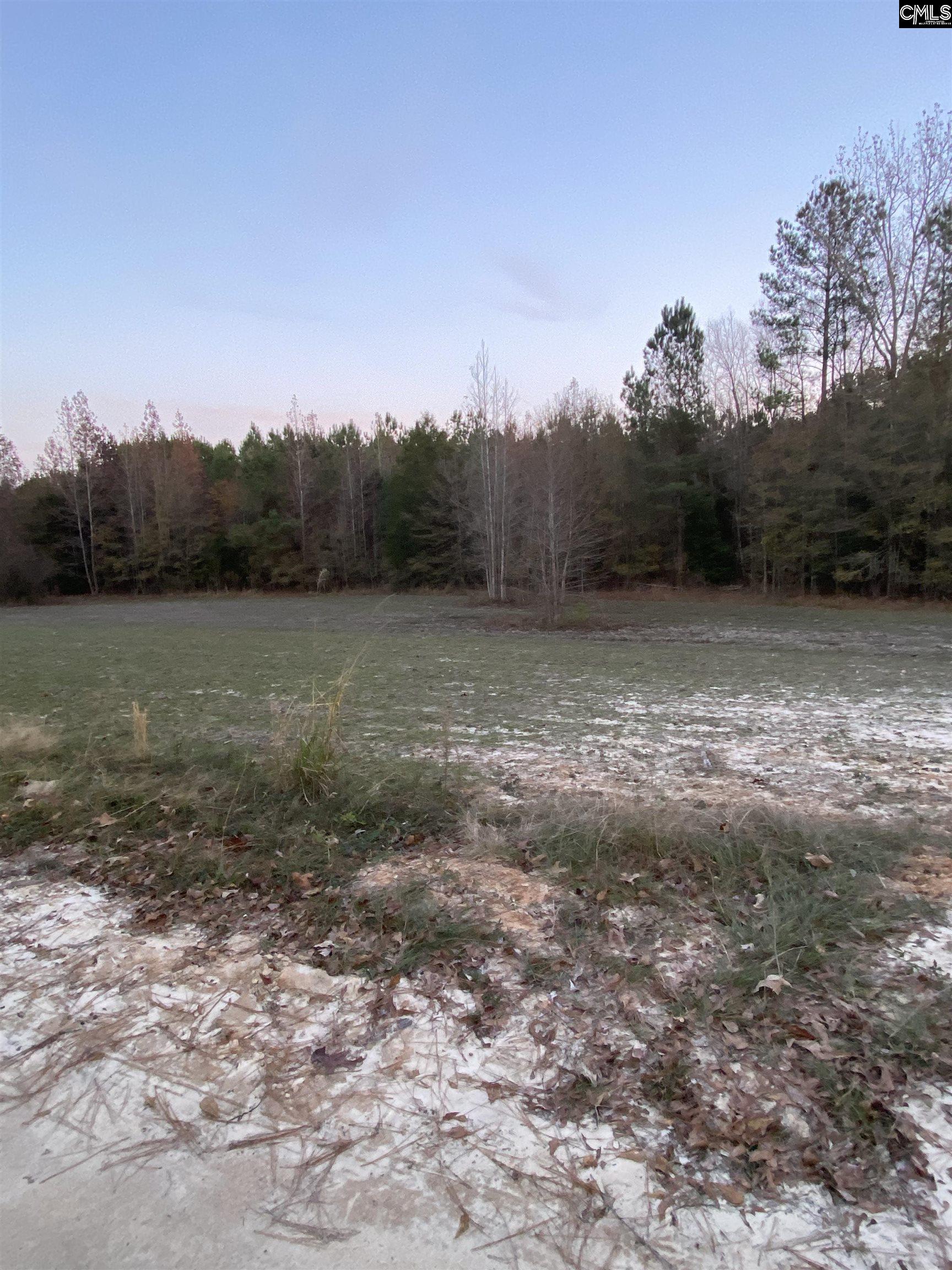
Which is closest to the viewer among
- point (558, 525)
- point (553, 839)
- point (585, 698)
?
point (553, 839)

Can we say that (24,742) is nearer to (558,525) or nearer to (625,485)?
(558,525)

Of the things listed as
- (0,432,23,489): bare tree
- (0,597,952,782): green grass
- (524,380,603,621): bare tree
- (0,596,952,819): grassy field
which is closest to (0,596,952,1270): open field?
(0,596,952,819): grassy field

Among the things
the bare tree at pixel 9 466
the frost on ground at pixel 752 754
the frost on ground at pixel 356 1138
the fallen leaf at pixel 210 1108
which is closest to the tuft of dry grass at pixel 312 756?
the frost on ground at pixel 752 754

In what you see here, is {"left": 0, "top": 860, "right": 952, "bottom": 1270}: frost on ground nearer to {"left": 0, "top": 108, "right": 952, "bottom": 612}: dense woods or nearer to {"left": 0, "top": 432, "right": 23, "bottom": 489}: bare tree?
{"left": 0, "top": 108, "right": 952, "bottom": 612}: dense woods

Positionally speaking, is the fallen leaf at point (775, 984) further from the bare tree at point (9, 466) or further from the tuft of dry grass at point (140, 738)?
the bare tree at point (9, 466)

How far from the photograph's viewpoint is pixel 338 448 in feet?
173

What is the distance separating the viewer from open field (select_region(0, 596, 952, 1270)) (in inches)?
74.9

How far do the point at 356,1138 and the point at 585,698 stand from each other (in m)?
7.26

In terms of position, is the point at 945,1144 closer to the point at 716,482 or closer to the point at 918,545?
the point at 918,545

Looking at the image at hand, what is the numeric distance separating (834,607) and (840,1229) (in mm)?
29656

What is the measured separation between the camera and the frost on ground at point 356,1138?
1.82m

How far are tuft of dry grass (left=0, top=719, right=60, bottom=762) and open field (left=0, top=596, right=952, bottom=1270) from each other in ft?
0.12

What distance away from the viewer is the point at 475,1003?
2.77 metres

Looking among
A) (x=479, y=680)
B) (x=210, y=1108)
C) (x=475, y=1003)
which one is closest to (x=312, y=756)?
(x=475, y=1003)
